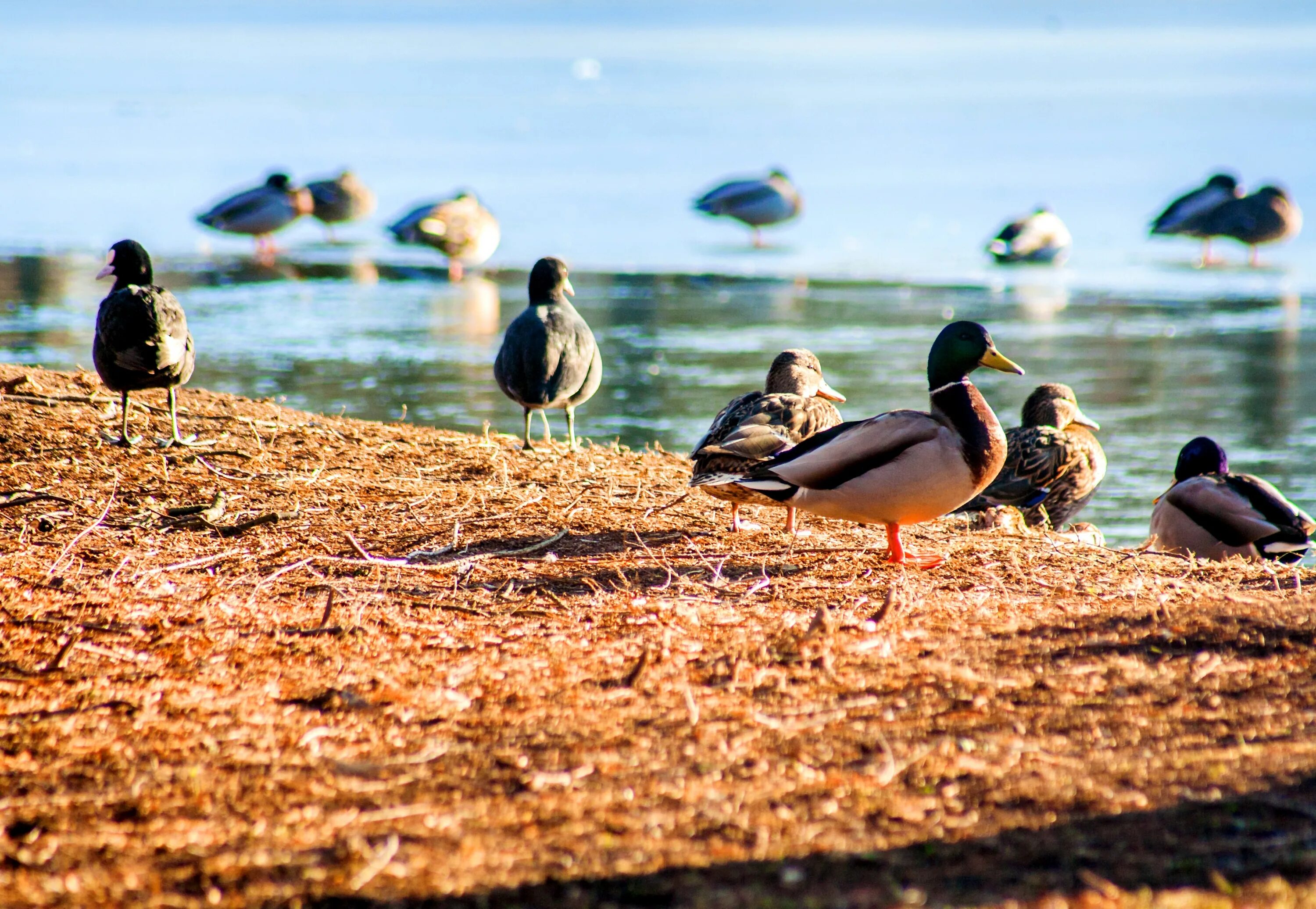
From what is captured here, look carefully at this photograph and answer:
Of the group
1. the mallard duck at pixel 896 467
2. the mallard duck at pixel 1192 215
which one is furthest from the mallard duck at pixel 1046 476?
the mallard duck at pixel 1192 215

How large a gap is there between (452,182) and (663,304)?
45.1 ft

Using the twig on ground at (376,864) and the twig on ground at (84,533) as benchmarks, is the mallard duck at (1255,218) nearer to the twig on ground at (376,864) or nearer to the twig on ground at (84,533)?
the twig on ground at (84,533)

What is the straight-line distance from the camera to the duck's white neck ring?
531cm

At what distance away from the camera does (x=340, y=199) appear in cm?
2231

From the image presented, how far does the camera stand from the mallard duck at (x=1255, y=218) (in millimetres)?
18969

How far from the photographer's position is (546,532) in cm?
557

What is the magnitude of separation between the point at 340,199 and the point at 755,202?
22.0ft

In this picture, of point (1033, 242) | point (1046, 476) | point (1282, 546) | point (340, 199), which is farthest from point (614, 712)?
point (340, 199)

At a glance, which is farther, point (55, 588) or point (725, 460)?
point (725, 460)

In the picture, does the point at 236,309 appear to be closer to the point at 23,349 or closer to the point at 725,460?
the point at 23,349

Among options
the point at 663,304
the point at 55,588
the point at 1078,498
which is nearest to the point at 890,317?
the point at 663,304

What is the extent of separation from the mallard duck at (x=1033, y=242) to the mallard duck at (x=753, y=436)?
1166cm

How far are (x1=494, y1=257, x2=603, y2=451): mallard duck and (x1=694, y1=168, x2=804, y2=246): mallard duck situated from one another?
1368 cm

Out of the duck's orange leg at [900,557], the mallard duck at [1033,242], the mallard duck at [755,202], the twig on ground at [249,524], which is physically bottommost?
the duck's orange leg at [900,557]
